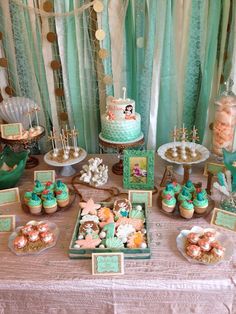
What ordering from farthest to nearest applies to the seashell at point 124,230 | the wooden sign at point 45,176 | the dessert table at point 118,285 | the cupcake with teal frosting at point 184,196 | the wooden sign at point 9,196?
the wooden sign at point 45,176
the wooden sign at point 9,196
the cupcake with teal frosting at point 184,196
the seashell at point 124,230
the dessert table at point 118,285

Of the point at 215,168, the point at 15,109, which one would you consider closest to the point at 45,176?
the point at 15,109

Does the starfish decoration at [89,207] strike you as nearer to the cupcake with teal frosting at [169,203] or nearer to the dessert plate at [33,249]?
the dessert plate at [33,249]

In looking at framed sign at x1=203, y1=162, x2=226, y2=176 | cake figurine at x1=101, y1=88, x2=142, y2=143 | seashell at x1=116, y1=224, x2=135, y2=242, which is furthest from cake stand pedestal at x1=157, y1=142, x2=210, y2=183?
seashell at x1=116, y1=224, x2=135, y2=242

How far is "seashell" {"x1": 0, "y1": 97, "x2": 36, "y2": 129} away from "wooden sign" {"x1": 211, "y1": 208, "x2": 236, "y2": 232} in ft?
2.88

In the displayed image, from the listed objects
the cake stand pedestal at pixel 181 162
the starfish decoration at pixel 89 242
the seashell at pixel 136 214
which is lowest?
the starfish decoration at pixel 89 242

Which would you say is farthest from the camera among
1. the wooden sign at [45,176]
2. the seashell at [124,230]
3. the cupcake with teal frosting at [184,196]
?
the wooden sign at [45,176]

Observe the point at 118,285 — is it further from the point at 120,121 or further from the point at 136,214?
the point at 120,121

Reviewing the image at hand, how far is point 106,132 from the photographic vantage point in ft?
4.01

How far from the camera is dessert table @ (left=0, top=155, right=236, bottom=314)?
0.81m

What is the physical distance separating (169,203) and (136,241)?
0.20m

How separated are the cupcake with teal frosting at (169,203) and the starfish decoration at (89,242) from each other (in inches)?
10.7

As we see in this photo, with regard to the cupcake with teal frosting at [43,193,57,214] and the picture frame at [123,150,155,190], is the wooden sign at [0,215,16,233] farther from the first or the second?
the picture frame at [123,150,155,190]

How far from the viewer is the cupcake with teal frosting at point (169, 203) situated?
40.9 inches

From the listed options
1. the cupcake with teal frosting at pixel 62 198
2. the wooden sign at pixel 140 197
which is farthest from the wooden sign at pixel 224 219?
the cupcake with teal frosting at pixel 62 198
